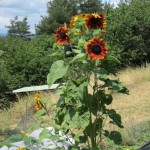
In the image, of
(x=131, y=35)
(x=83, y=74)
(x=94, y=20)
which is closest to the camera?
(x=94, y=20)

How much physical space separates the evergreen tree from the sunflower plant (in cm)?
5512

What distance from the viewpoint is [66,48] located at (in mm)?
3082

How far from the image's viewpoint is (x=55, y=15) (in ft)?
198

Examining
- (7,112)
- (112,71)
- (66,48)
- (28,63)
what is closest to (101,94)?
(112,71)

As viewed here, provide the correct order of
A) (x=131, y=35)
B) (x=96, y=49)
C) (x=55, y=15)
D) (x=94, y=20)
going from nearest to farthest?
1. (x=96, y=49)
2. (x=94, y=20)
3. (x=131, y=35)
4. (x=55, y=15)

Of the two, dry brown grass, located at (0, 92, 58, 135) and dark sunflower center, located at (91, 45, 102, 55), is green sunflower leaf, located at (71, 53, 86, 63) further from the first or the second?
dry brown grass, located at (0, 92, 58, 135)

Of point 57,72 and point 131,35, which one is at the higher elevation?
point 57,72

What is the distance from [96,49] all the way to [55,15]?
58.4 m

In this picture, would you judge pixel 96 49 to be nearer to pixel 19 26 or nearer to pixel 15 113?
pixel 15 113

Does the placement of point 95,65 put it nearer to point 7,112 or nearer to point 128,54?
point 7,112

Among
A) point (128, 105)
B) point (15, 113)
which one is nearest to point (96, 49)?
point (128, 105)

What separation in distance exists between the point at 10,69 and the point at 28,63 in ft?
2.81

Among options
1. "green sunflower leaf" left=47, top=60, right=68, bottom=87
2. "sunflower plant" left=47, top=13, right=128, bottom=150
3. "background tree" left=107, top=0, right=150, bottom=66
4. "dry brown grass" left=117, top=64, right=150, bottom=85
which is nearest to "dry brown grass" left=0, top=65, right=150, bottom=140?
"dry brown grass" left=117, top=64, right=150, bottom=85

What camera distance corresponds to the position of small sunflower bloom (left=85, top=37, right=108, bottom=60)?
2713 mm
